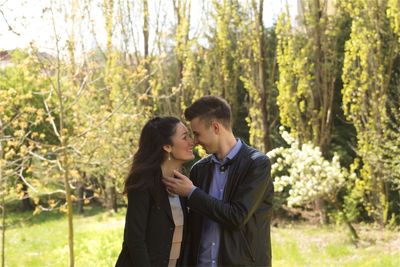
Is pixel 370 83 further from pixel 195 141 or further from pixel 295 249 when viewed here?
pixel 195 141

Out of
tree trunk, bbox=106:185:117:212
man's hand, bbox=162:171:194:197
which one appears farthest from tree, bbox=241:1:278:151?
man's hand, bbox=162:171:194:197

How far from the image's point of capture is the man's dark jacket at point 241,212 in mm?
2297

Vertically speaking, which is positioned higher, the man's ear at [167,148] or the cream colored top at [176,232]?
the man's ear at [167,148]

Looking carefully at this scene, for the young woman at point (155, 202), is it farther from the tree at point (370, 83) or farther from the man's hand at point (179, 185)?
the tree at point (370, 83)

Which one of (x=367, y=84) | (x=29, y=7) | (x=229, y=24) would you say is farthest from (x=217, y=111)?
(x=229, y=24)

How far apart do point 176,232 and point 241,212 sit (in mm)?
344

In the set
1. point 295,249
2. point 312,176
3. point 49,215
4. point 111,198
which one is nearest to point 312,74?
point 312,176

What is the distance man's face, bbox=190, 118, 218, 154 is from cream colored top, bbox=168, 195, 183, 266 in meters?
0.28

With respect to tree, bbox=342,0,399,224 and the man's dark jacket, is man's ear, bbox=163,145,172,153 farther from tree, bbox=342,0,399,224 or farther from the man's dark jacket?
tree, bbox=342,0,399,224

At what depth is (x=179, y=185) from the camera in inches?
93.6

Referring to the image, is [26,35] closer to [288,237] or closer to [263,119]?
[288,237]

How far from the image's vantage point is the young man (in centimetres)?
231

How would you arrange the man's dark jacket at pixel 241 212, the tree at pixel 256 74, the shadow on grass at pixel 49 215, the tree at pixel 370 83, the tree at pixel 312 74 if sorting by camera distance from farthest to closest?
the shadow on grass at pixel 49 215 → the tree at pixel 256 74 → the tree at pixel 312 74 → the tree at pixel 370 83 → the man's dark jacket at pixel 241 212

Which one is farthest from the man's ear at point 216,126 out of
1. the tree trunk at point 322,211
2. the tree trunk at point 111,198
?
the tree trunk at point 111,198
